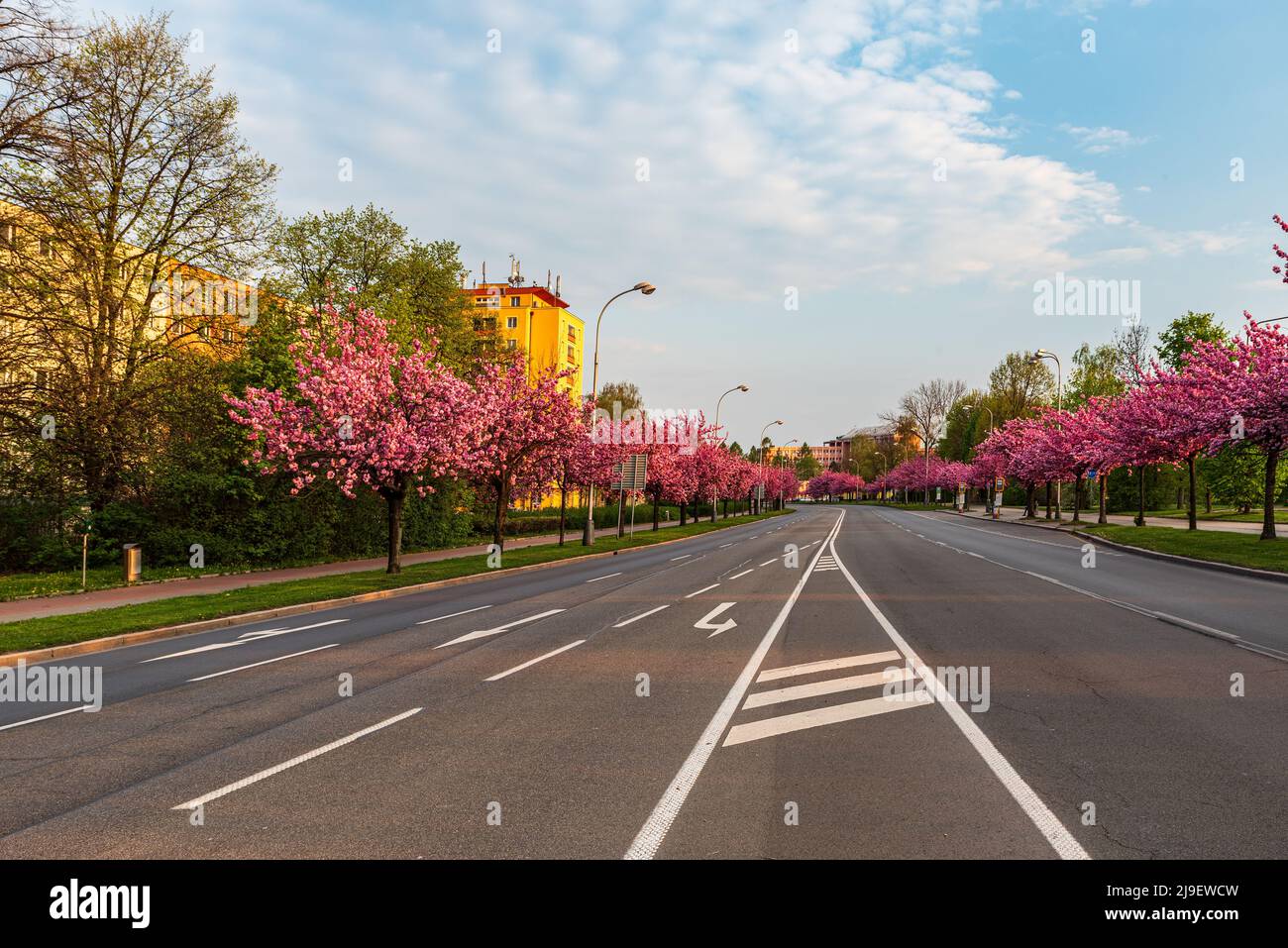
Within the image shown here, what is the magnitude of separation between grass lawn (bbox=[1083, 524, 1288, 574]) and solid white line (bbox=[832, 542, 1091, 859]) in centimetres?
1648

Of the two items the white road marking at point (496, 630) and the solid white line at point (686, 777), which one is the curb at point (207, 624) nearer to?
the white road marking at point (496, 630)

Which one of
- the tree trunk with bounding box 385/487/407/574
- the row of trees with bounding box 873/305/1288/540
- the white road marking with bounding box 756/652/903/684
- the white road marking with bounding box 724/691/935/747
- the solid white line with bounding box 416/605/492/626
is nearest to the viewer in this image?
the white road marking with bounding box 724/691/935/747

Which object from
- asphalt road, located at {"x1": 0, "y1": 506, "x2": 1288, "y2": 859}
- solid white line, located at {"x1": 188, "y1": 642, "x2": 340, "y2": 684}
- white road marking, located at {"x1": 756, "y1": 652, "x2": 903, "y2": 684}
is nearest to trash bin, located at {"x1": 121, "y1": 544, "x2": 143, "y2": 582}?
asphalt road, located at {"x1": 0, "y1": 506, "x2": 1288, "y2": 859}

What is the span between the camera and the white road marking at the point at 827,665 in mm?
8023

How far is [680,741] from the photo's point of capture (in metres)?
5.79

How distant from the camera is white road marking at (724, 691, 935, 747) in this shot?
594 cm

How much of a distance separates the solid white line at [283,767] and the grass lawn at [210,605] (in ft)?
23.4

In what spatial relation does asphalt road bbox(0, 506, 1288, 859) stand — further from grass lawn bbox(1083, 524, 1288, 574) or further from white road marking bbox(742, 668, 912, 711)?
grass lawn bbox(1083, 524, 1288, 574)

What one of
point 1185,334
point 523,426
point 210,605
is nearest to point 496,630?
point 210,605

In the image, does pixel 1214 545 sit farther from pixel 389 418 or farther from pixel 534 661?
pixel 389 418

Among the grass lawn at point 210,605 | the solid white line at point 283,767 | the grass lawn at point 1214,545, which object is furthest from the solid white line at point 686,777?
the grass lawn at point 1214,545

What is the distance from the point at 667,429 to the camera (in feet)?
146

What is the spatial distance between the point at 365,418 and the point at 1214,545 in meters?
27.7
